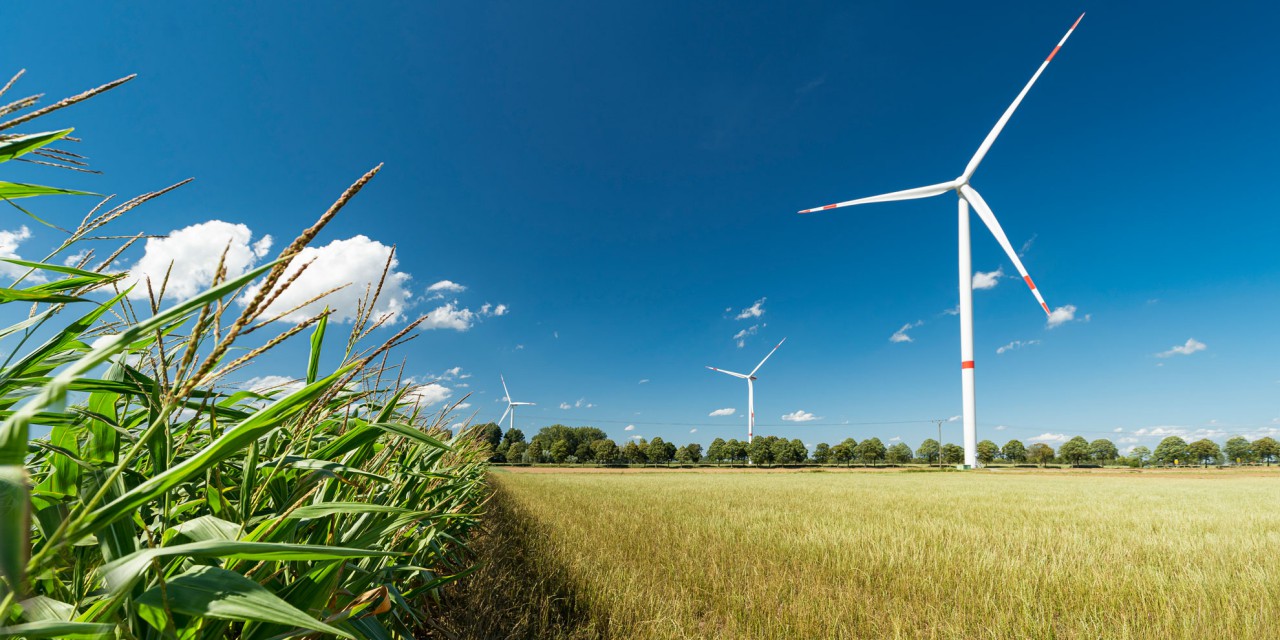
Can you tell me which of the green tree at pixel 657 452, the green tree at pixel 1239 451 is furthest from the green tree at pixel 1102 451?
the green tree at pixel 657 452

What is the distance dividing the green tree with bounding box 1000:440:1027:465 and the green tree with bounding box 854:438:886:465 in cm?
4944

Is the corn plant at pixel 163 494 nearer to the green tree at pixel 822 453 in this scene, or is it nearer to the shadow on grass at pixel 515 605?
the shadow on grass at pixel 515 605

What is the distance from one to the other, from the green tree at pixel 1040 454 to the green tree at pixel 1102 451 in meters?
10.2

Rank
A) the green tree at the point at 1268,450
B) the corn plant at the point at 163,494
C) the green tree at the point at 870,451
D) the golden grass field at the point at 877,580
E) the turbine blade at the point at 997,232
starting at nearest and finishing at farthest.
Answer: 1. the corn plant at the point at 163,494
2. the golden grass field at the point at 877,580
3. the turbine blade at the point at 997,232
4. the green tree at the point at 870,451
5. the green tree at the point at 1268,450

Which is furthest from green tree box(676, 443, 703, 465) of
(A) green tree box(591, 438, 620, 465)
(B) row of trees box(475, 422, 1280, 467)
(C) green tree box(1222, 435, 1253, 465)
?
(C) green tree box(1222, 435, 1253, 465)

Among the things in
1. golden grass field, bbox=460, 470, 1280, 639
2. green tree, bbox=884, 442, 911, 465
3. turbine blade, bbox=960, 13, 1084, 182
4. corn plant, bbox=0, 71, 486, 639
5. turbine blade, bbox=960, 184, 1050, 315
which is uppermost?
turbine blade, bbox=960, 13, 1084, 182

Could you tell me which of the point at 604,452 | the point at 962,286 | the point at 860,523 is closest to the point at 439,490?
the point at 860,523

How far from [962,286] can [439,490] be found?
4748 centimetres

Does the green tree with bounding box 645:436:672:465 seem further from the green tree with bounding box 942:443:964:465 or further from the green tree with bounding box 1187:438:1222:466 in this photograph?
the green tree with bounding box 1187:438:1222:466

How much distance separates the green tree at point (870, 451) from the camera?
125 m

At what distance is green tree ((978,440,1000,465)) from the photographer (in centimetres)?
13909

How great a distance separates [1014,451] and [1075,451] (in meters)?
13.9

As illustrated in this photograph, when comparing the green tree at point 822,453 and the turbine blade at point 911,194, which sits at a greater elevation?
the turbine blade at point 911,194

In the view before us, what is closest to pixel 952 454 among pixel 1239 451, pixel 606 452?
pixel 1239 451
